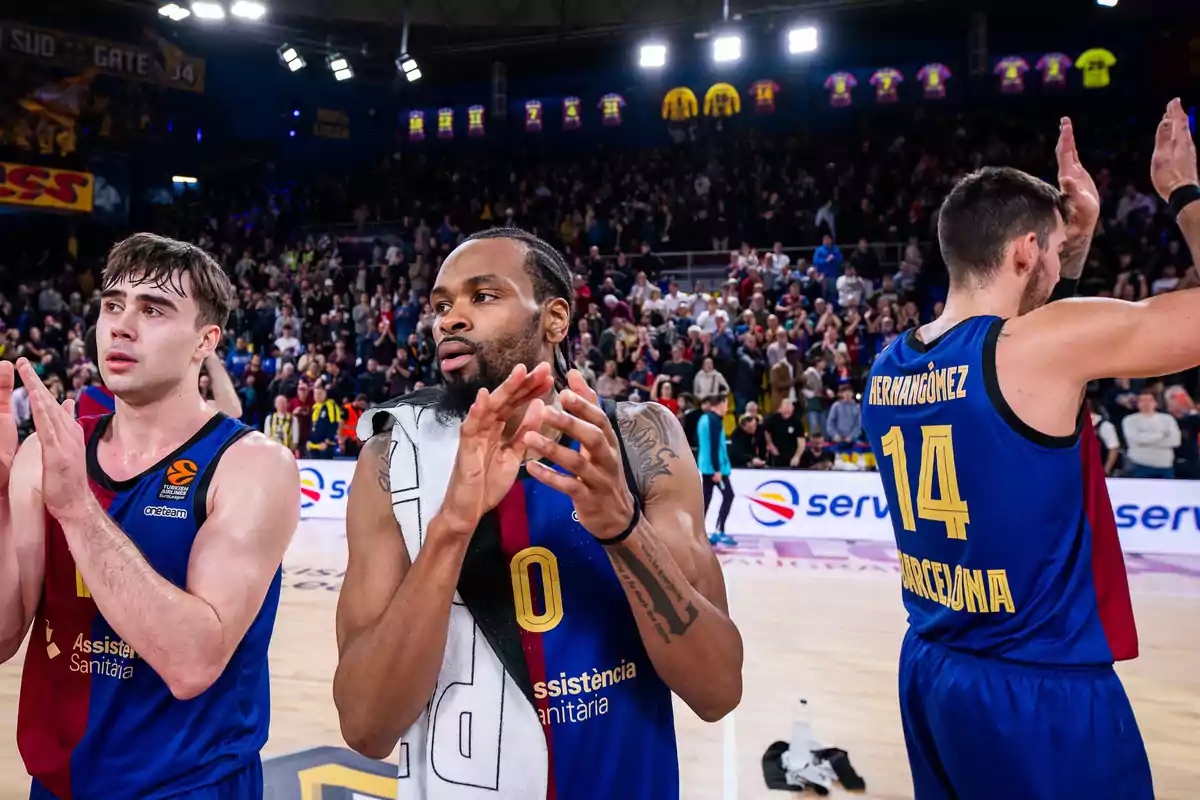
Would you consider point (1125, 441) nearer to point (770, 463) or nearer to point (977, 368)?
point (770, 463)

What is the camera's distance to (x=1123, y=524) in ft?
29.6

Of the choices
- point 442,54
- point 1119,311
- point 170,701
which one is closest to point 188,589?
point 170,701

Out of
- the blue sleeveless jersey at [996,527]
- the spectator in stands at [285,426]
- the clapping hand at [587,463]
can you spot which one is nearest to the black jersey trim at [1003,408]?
the blue sleeveless jersey at [996,527]

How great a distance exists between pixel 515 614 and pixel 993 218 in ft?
5.74

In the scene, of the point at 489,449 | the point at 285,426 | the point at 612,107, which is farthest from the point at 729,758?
the point at 612,107

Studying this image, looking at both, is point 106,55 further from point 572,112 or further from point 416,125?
point 572,112

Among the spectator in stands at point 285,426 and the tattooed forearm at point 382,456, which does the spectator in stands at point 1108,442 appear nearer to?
the tattooed forearm at point 382,456

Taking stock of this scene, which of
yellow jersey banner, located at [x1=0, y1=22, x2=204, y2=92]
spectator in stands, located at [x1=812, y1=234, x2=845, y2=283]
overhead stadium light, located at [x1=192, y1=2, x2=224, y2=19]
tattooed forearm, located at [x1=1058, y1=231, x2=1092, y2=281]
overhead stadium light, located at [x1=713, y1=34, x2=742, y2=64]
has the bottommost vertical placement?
tattooed forearm, located at [x1=1058, y1=231, x2=1092, y2=281]

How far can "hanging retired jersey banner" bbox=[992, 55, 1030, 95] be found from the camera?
18547 mm

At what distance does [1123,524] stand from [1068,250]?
307 inches

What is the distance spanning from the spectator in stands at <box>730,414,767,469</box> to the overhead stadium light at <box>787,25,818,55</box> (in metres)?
9.84

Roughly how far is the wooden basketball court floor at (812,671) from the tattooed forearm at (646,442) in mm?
2598

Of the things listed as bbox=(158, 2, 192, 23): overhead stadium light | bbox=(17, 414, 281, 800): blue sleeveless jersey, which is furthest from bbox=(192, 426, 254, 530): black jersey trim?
bbox=(158, 2, 192, 23): overhead stadium light

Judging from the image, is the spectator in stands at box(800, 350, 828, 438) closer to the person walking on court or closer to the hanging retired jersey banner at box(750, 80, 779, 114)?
the person walking on court
